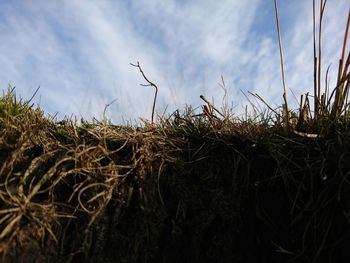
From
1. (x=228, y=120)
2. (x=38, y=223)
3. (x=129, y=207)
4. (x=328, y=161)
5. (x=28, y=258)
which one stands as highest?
(x=228, y=120)

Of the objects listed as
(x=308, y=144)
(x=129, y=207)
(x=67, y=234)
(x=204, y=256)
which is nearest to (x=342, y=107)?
(x=308, y=144)

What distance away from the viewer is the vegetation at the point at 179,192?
4.33 ft

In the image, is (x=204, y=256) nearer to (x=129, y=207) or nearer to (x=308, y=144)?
(x=129, y=207)

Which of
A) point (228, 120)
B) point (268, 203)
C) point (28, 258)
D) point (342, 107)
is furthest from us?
point (228, 120)

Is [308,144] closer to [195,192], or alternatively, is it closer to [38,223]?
[195,192]

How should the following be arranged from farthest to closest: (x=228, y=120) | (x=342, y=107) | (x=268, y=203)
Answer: (x=228, y=120) < (x=342, y=107) < (x=268, y=203)

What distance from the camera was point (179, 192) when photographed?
1466 millimetres

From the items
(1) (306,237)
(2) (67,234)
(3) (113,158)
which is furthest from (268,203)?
(2) (67,234)

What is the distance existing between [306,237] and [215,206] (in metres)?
0.32

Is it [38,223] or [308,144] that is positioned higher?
[308,144]

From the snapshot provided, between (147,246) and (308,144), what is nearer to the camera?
(147,246)

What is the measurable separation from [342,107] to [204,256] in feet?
2.64

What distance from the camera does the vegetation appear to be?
1.32 meters

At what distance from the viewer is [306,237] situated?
1361 mm
